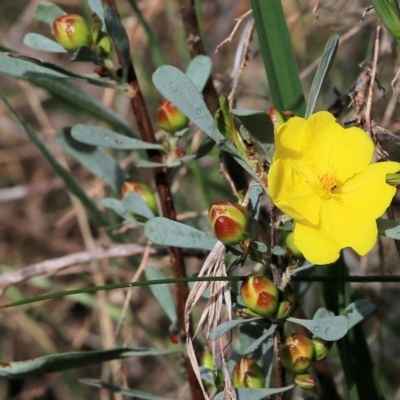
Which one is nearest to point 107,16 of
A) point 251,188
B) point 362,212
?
point 251,188

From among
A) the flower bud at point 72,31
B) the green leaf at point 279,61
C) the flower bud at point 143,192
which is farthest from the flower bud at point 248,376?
the flower bud at point 72,31

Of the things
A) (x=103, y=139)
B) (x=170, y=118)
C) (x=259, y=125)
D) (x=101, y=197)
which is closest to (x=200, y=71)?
(x=170, y=118)

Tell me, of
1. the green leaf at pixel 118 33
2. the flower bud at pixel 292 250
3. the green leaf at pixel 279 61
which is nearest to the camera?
the flower bud at pixel 292 250

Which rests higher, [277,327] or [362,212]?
[362,212]

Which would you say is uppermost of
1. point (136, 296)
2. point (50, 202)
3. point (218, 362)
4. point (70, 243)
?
point (50, 202)

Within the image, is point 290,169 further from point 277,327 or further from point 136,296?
point 136,296

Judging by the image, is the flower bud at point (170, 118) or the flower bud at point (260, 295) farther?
the flower bud at point (170, 118)

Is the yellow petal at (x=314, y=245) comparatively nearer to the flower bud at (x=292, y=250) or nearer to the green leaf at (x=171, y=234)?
the flower bud at (x=292, y=250)
